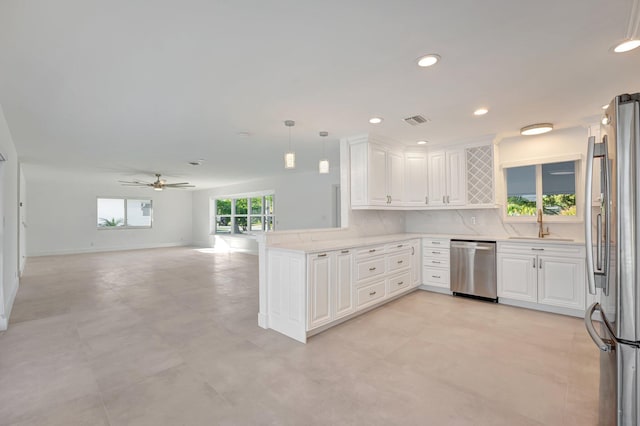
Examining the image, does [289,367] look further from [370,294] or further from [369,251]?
[369,251]

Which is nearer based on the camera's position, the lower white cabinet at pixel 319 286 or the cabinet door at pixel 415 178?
the lower white cabinet at pixel 319 286

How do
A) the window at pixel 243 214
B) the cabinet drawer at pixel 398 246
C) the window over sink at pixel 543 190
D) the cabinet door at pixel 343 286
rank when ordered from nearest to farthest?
the cabinet door at pixel 343 286, the cabinet drawer at pixel 398 246, the window over sink at pixel 543 190, the window at pixel 243 214

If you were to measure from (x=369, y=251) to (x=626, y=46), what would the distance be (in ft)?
8.99

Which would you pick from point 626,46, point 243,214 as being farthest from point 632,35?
point 243,214

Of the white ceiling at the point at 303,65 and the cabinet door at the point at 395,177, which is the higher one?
the white ceiling at the point at 303,65

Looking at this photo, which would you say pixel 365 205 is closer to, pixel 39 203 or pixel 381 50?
pixel 381 50

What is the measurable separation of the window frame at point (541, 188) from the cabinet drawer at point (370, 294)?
7.70 ft

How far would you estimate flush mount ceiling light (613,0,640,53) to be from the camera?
1.71 metres

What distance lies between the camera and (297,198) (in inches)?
325

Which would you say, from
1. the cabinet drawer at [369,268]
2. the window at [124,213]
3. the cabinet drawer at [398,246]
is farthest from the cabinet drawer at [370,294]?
the window at [124,213]

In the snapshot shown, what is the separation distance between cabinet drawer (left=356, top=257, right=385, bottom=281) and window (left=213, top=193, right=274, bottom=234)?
586cm

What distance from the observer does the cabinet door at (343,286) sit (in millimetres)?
3238

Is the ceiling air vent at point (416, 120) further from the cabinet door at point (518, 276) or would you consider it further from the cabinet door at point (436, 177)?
the cabinet door at point (518, 276)

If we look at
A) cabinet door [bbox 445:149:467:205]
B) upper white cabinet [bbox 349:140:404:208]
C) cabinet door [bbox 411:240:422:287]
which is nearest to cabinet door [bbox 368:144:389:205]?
upper white cabinet [bbox 349:140:404:208]
